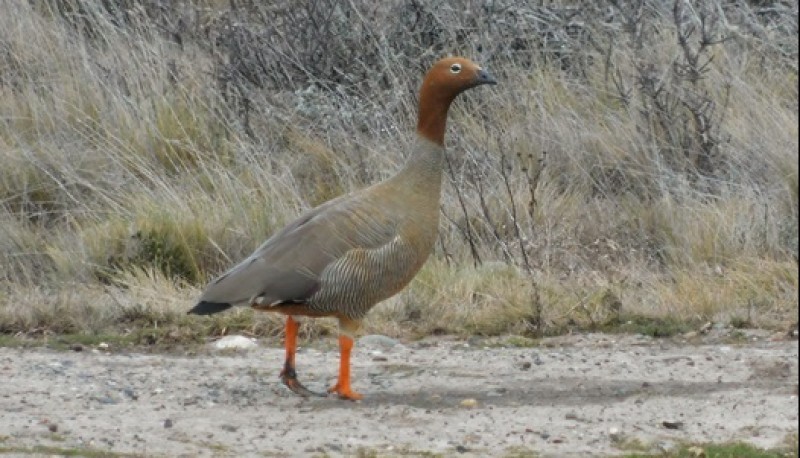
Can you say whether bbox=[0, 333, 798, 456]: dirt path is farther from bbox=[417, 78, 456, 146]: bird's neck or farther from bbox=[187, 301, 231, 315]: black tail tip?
bbox=[417, 78, 456, 146]: bird's neck

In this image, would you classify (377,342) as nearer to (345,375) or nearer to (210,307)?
(345,375)

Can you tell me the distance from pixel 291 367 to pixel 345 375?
0.94 ft

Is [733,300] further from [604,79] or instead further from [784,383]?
[604,79]

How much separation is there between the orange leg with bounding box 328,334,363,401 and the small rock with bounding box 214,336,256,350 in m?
1.36

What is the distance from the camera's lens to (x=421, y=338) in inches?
352

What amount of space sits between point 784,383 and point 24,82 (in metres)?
7.44

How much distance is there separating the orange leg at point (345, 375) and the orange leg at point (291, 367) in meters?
0.19

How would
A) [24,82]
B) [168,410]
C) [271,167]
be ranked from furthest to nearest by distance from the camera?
[24,82] < [271,167] < [168,410]

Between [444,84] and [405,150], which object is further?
[405,150]

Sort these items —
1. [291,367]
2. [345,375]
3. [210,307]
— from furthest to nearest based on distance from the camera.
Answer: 1. [291,367]
2. [345,375]
3. [210,307]

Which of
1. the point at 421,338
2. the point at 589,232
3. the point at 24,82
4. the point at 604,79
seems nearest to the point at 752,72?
the point at 604,79

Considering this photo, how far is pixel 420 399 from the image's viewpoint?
755 cm

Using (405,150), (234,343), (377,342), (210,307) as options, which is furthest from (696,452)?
(405,150)

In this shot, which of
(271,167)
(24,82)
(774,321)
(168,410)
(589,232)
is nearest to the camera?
(168,410)
